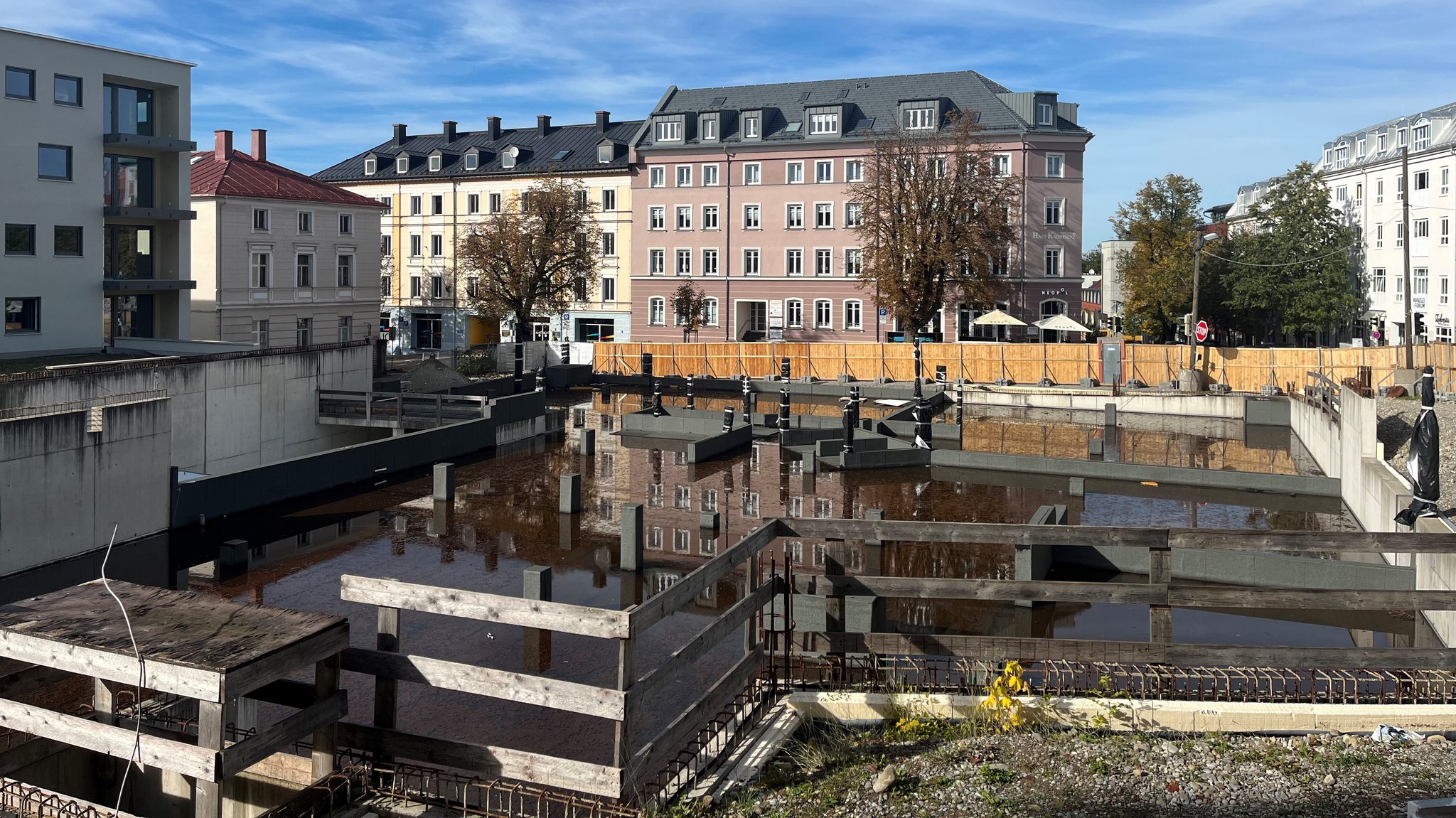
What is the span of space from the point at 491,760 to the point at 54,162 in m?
34.2

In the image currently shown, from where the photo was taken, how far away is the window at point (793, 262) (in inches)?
2494

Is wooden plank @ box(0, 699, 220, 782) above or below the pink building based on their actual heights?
below

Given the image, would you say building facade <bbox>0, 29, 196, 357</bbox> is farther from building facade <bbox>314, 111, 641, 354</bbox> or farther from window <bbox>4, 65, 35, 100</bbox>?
building facade <bbox>314, 111, 641, 354</bbox>

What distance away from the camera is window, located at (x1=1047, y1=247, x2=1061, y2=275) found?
59.7 metres

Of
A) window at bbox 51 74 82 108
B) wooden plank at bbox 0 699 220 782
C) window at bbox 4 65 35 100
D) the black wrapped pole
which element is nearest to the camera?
wooden plank at bbox 0 699 220 782

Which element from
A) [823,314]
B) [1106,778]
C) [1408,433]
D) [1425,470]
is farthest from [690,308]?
[1106,778]

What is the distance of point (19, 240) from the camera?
35.1m

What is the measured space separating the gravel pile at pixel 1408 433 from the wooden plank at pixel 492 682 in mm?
14167

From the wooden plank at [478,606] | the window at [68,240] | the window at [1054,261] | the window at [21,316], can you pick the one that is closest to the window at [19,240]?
the window at [68,240]

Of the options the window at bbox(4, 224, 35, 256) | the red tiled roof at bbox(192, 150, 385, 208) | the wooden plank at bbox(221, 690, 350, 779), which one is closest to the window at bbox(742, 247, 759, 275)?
the red tiled roof at bbox(192, 150, 385, 208)

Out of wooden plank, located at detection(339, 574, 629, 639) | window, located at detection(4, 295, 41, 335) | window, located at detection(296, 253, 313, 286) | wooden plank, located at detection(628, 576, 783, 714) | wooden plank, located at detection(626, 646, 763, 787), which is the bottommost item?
wooden plank, located at detection(626, 646, 763, 787)

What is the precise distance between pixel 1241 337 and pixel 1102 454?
49028 millimetres

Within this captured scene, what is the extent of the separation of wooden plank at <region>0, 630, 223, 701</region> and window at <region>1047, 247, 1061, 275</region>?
56244 millimetres

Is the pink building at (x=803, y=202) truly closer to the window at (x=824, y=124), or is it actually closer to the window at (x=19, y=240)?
the window at (x=824, y=124)
